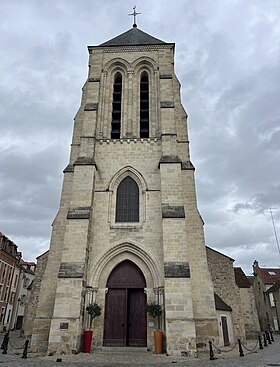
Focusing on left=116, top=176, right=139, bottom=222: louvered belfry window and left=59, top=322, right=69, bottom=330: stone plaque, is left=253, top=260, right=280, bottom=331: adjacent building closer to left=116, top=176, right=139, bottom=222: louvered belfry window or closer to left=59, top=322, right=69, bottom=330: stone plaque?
left=116, top=176, right=139, bottom=222: louvered belfry window

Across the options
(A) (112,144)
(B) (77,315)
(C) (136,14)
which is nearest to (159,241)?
(B) (77,315)

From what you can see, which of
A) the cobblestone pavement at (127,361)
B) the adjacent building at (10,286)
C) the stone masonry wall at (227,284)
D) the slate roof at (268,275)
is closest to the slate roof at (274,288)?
the slate roof at (268,275)

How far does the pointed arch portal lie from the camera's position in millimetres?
12367

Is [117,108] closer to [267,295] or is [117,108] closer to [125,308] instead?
[125,308]

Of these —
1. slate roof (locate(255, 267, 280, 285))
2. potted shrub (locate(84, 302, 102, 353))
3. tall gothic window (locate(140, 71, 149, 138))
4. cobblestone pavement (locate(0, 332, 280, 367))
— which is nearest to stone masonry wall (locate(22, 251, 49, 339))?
potted shrub (locate(84, 302, 102, 353))

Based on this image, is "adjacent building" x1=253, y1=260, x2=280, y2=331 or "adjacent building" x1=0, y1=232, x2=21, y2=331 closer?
"adjacent building" x1=0, y1=232, x2=21, y2=331

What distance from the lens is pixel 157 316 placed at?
12109mm

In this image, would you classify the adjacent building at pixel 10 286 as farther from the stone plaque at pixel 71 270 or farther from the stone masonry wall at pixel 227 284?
the stone masonry wall at pixel 227 284

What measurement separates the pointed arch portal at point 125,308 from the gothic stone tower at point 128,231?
1.6 inches

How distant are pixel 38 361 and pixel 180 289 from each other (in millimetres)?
5432

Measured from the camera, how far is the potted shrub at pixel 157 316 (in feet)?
36.5

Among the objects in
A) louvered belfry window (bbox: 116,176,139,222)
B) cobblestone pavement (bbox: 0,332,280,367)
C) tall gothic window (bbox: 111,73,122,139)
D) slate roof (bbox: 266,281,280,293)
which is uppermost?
tall gothic window (bbox: 111,73,122,139)

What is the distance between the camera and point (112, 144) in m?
16.2

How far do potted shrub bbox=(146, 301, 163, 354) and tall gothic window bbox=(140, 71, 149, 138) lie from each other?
29.4 feet
